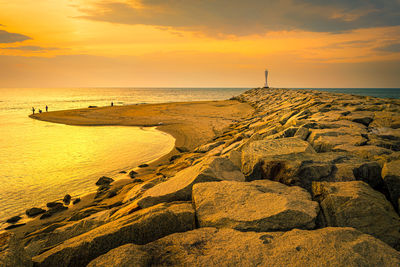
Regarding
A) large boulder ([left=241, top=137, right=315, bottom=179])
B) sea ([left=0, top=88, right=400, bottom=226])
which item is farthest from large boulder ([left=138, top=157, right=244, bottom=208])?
sea ([left=0, top=88, right=400, bottom=226])

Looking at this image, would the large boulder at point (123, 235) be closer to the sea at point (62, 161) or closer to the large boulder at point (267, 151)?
the large boulder at point (267, 151)

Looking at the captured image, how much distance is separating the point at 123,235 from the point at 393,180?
2986 mm

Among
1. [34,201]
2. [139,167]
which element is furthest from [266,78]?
[34,201]

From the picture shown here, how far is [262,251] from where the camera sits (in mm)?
1815

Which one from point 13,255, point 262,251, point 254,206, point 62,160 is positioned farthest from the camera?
point 62,160

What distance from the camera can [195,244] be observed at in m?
2.01

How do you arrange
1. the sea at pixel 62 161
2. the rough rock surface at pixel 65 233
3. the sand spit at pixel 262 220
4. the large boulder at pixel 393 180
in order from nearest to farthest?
1. the sand spit at pixel 262 220
2. the large boulder at pixel 393 180
3. the rough rock surface at pixel 65 233
4. the sea at pixel 62 161

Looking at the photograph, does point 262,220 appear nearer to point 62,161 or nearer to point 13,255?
point 13,255

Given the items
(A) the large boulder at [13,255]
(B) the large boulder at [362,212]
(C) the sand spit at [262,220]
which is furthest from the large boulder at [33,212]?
(B) the large boulder at [362,212]

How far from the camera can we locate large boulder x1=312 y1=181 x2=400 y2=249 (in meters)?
2.06

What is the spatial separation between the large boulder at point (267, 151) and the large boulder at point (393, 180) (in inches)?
41.7

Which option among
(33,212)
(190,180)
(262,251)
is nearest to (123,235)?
(190,180)

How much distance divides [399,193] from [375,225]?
0.60 meters

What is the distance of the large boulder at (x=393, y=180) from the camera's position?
238 centimetres
